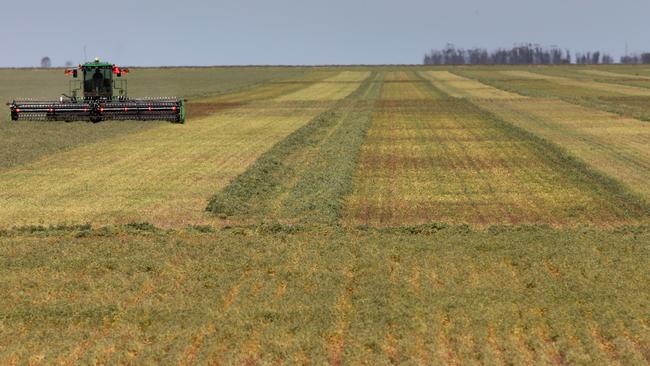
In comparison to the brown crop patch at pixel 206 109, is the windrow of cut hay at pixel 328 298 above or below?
below

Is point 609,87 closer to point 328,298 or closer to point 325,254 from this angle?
point 325,254

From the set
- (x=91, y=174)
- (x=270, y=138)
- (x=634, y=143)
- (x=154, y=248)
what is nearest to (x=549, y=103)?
(x=634, y=143)

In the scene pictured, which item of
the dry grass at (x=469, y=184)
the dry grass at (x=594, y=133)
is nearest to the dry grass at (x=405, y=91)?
the dry grass at (x=594, y=133)

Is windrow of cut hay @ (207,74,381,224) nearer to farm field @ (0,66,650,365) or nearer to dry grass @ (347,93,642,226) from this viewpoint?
farm field @ (0,66,650,365)

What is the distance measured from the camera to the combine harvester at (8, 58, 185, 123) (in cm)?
3359

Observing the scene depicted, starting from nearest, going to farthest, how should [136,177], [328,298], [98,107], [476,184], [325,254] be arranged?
[328,298]
[325,254]
[476,184]
[136,177]
[98,107]

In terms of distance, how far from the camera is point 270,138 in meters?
31.2

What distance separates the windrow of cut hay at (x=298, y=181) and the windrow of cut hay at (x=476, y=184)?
0.63 m

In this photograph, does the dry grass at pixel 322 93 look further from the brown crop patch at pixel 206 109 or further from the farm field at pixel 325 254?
the farm field at pixel 325 254

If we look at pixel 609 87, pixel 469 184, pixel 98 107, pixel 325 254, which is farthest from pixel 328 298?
pixel 609 87

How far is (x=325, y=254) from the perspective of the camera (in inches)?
486

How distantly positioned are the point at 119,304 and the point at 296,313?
2.75 meters

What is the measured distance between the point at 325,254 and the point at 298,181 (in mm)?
7809

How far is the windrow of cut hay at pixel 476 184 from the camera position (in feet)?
51.3
